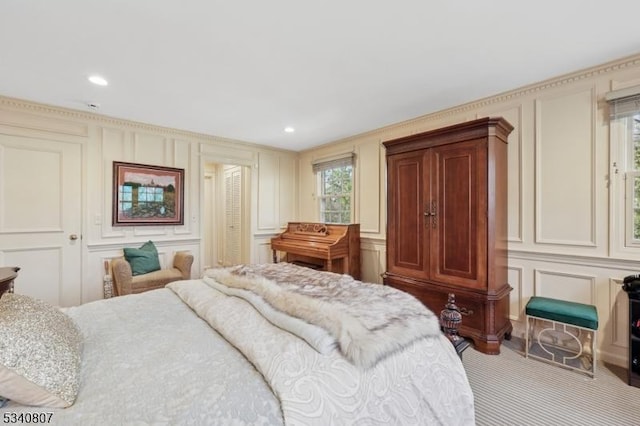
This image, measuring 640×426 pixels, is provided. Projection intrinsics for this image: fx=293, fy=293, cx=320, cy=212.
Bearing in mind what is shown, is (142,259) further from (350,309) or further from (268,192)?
(350,309)

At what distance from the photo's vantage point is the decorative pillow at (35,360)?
865mm

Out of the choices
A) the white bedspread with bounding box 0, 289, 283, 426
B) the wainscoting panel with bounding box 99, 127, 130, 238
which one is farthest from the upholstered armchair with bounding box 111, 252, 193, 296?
the white bedspread with bounding box 0, 289, 283, 426

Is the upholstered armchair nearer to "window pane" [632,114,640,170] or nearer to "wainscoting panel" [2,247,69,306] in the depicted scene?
"wainscoting panel" [2,247,69,306]

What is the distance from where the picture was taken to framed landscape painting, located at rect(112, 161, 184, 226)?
3826 millimetres

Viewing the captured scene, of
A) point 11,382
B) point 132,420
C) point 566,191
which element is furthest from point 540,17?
point 11,382

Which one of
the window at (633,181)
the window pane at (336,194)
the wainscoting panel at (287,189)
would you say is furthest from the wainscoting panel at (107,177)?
the window at (633,181)

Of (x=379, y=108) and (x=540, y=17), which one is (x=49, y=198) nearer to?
(x=379, y=108)

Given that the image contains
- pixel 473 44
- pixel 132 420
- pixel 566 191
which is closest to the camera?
pixel 132 420

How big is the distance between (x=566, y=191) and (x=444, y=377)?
2.31m

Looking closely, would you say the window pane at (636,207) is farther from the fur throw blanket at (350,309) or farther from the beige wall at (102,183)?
the beige wall at (102,183)

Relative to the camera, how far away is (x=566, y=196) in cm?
264

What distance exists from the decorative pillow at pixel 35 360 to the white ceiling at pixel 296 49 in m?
1.76

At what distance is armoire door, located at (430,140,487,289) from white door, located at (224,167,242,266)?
368cm

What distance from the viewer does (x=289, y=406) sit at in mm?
926
